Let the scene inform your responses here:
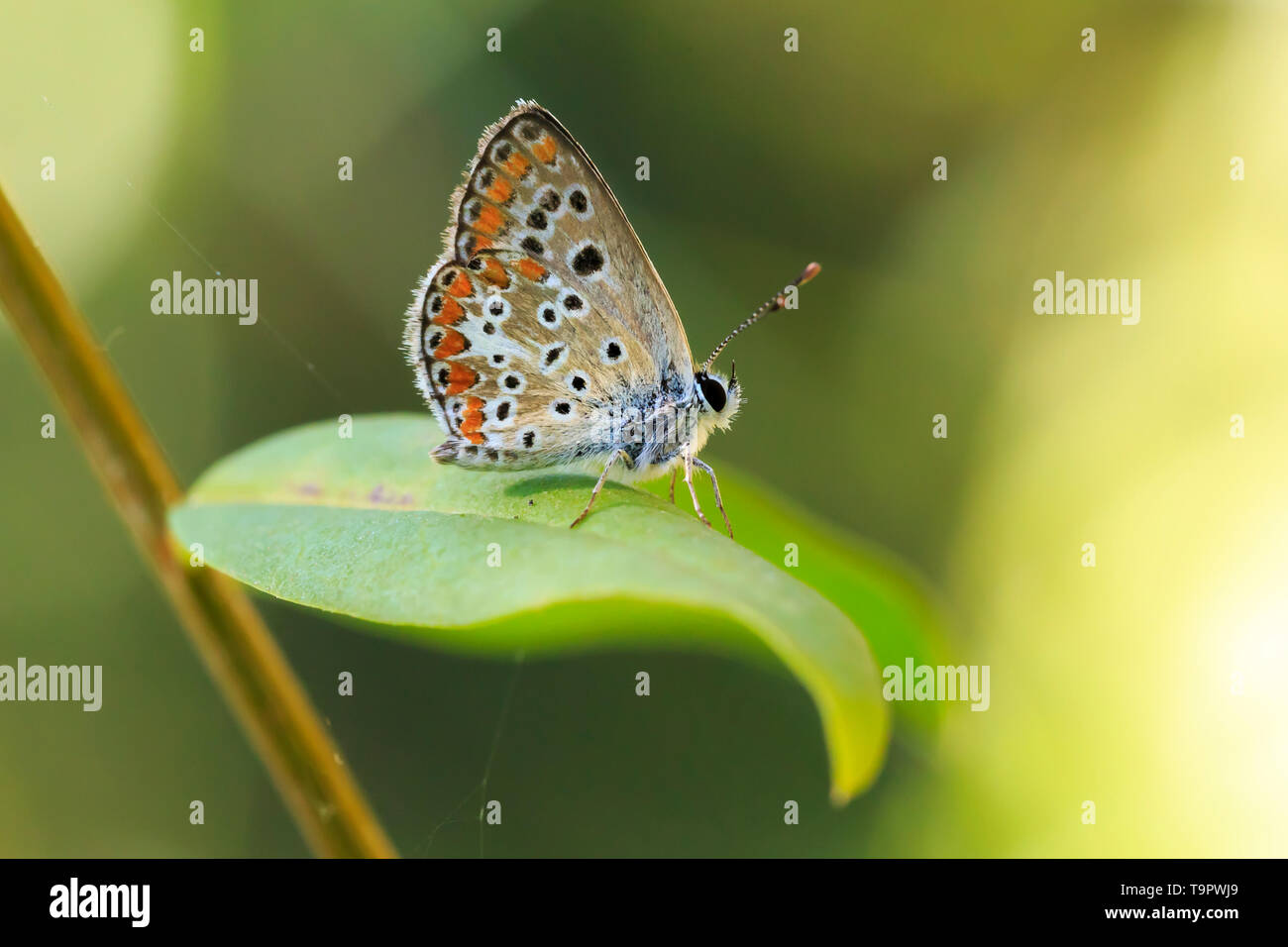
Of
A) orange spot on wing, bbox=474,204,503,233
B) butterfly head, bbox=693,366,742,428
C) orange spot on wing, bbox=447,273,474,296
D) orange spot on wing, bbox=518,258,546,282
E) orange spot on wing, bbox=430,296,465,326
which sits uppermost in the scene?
orange spot on wing, bbox=474,204,503,233

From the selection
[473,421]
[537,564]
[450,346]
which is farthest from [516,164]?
[537,564]

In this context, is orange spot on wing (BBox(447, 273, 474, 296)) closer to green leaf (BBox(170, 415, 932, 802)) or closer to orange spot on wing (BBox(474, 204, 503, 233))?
orange spot on wing (BBox(474, 204, 503, 233))

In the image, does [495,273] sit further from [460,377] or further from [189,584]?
[189,584]

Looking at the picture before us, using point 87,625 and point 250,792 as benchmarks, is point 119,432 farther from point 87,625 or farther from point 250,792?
point 87,625

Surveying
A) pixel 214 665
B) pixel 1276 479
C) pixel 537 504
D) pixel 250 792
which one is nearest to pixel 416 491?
pixel 537 504

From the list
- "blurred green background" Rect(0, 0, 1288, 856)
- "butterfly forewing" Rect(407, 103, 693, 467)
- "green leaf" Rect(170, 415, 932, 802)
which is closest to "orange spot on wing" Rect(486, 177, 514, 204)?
"butterfly forewing" Rect(407, 103, 693, 467)

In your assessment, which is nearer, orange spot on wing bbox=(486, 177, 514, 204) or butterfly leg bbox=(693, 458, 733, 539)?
butterfly leg bbox=(693, 458, 733, 539)
